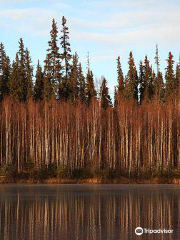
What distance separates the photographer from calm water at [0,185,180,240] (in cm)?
1700

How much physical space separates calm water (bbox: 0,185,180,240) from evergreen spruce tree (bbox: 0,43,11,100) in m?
46.0

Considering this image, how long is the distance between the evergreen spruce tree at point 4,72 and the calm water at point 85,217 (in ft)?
151

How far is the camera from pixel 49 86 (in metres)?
69.3

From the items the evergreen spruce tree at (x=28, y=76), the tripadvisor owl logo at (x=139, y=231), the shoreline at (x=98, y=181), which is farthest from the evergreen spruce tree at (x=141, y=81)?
the tripadvisor owl logo at (x=139, y=231)

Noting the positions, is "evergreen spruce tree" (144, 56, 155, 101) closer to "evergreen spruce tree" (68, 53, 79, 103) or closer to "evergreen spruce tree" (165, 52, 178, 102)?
"evergreen spruce tree" (165, 52, 178, 102)

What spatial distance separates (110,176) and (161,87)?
130 ft

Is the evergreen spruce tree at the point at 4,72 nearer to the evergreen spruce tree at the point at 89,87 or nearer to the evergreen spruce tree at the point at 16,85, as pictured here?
the evergreen spruce tree at the point at 16,85

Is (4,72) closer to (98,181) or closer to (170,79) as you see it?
(170,79)

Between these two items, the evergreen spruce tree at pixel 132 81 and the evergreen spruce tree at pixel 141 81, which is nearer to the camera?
the evergreen spruce tree at pixel 132 81

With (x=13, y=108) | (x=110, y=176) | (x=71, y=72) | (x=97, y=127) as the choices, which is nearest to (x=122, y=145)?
(x=97, y=127)

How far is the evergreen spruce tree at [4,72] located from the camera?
247 ft

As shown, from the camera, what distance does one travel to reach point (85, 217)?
70.3 feet

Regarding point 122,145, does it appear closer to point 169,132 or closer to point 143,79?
point 169,132

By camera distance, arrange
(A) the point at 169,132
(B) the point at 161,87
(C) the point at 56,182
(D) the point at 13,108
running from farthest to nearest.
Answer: (B) the point at 161,87
(D) the point at 13,108
(A) the point at 169,132
(C) the point at 56,182
